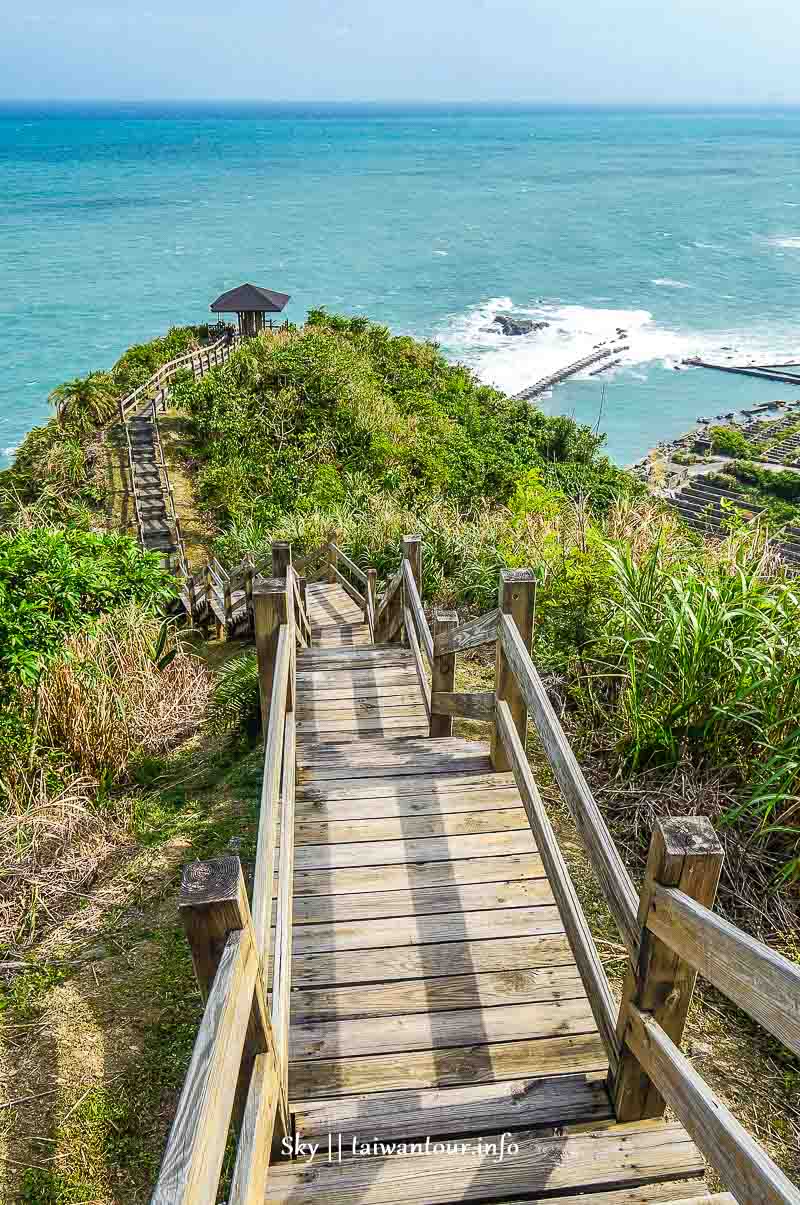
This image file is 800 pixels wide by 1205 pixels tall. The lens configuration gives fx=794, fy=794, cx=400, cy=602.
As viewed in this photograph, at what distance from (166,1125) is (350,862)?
1280mm

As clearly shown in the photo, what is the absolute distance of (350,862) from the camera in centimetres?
372

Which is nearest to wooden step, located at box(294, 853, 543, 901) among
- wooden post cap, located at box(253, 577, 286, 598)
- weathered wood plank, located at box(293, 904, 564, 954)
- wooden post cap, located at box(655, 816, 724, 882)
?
weathered wood plank, located at box(293, 904, 564, 954)

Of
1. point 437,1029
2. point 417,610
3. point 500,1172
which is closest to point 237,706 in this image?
point 417,610

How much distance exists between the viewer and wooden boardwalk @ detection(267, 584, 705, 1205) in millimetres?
2369

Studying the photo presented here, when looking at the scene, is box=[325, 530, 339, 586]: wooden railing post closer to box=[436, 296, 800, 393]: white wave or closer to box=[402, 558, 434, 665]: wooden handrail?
box=[402, 558, 434, 665]: wooden handrail

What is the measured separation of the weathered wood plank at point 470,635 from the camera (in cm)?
427

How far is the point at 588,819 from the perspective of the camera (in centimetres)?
265

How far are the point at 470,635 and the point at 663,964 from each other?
2410 millimetres

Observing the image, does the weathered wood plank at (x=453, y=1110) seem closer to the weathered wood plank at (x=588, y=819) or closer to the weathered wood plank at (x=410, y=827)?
the weathered wood plank at (x=588, y=819)

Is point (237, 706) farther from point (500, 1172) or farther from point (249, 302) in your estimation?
point (249, 302)

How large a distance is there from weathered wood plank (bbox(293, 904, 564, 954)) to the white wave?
45824mm

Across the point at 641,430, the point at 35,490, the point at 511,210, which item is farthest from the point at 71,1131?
the point at 511,210

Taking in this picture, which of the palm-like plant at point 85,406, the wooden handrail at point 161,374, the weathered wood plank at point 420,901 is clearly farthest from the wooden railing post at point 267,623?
the palm-like plant at point 85,406

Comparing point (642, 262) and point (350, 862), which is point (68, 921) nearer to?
point (350, 862)
